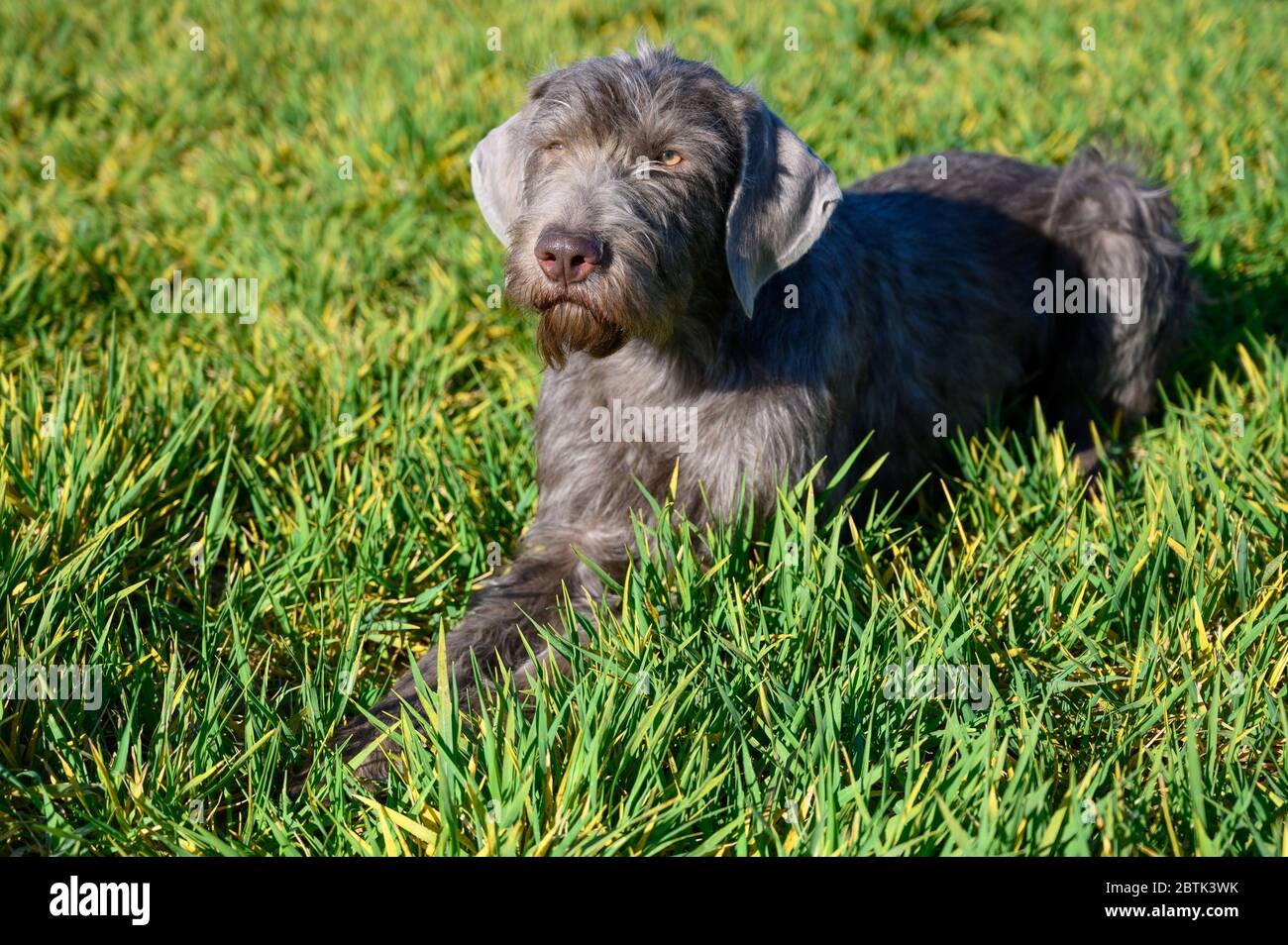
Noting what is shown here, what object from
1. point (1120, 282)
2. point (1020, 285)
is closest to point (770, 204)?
point (1020, 285)

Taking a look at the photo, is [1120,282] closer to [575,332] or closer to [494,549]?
[575,332]

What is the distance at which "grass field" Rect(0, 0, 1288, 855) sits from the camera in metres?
2.73

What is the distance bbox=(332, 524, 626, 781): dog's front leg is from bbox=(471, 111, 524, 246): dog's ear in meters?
0.96

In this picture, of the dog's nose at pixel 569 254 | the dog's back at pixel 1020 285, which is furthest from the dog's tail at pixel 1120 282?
the dog's nose at pixel 569 254

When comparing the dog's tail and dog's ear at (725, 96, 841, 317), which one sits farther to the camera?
the dog's tail

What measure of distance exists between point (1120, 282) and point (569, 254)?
8.73ft

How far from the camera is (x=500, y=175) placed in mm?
3926

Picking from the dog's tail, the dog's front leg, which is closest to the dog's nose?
the dog's front leg

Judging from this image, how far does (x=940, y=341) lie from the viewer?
4.51m

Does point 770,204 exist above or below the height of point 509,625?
above

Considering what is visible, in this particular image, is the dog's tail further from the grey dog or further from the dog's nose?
the dog's nose

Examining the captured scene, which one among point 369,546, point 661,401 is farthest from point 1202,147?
point 369,546

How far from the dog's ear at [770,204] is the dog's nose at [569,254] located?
0.44 metres
